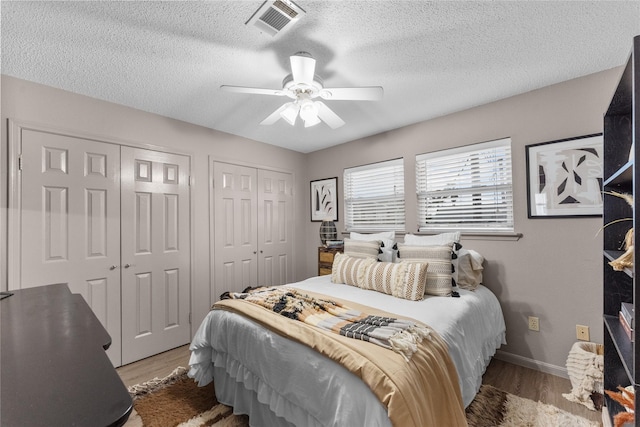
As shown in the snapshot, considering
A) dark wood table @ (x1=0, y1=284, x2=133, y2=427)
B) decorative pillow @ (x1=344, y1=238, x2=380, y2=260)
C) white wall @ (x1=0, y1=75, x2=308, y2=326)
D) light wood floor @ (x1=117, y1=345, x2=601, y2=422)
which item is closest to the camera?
dark wood table @ (x1=0, y1=284, x2=133, y2=427)

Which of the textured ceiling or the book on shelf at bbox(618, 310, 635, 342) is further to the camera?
the textured ceiling

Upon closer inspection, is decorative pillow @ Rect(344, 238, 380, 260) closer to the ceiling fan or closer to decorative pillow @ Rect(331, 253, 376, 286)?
decorative pillow @ Rect(331, 253, 376, 286)

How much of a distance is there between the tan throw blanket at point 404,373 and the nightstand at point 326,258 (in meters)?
1.91

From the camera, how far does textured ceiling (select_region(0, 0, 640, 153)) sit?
61.6 inches

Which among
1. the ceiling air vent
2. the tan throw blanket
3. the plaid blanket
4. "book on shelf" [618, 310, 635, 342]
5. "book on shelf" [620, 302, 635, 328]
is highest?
the ceiling air vent

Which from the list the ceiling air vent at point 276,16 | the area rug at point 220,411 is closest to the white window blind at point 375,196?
the area rug at point 220,411

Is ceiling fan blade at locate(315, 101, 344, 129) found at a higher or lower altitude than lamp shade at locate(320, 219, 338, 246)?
higher

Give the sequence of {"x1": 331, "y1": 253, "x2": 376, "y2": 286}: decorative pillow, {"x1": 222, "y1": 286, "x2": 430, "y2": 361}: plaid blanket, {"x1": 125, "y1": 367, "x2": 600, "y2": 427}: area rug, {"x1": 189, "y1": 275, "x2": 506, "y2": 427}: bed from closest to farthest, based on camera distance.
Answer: {"x1": 189, "y1": 275, "x2": 506, "y2": 427}: bed, {"x1": 222, "y1": 286, "x2": 430, "y2": 361}: plaid blanket, {"x1": 125, "y1": 367, "x2": 600, "y2": 427}: area rug, {"x1": 331, "y1": 253, "x2": 376, "y2": 286}: decorative pillow

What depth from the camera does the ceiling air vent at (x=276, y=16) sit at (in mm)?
1483

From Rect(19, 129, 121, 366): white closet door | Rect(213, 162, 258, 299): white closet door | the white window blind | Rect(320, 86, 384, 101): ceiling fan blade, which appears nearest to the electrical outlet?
the white window blind

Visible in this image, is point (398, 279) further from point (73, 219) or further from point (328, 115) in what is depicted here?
point (73, 219)

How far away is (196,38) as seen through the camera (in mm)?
1777

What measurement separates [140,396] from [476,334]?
2.52 meters

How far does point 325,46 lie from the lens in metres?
1.85
